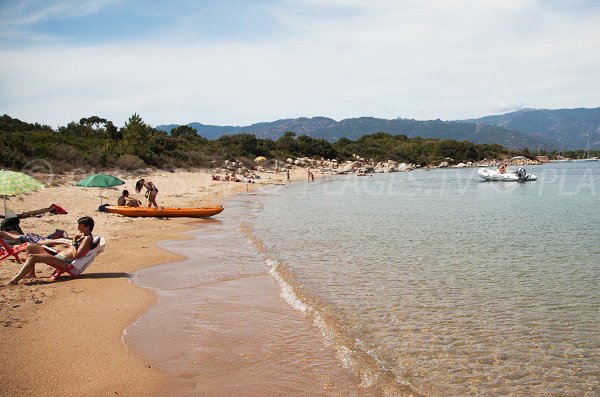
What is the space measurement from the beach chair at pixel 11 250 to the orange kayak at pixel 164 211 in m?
8.59

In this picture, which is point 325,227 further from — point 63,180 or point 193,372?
point 63,180

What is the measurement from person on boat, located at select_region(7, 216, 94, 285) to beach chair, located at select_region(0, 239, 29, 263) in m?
0.97

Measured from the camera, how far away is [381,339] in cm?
675

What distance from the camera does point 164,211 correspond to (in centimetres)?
1906

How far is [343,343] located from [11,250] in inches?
274

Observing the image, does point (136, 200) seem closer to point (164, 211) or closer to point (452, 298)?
point (164, 211)

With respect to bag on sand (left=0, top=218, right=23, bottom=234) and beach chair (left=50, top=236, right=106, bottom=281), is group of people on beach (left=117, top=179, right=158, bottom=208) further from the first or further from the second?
beach chair (left=50, top=236, right=106, bottom=281)

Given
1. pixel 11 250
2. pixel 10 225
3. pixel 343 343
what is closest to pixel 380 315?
pixel 343 343

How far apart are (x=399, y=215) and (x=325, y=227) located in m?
5.31

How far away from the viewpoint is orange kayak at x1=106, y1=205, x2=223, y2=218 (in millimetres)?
18281

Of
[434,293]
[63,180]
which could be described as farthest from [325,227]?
[63,180]

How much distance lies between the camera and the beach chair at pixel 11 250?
9.34 m

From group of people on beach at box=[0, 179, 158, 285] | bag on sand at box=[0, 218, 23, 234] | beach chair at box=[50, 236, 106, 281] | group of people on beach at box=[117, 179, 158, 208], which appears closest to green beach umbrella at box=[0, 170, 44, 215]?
bag on sand at box=[0, 218, 23, 234]

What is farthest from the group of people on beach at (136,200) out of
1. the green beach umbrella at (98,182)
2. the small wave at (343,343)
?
the small wave at (343,343)
